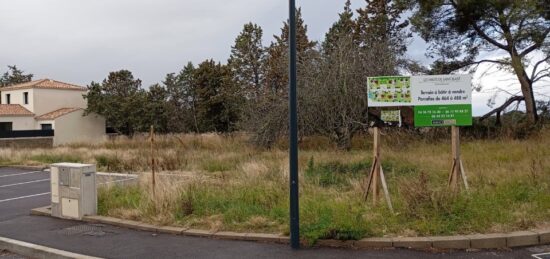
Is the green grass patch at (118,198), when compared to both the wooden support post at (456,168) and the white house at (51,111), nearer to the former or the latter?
the wooden support post at (456,168)

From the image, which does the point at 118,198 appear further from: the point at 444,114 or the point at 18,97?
the point at 18,97

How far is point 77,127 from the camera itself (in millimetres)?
56250

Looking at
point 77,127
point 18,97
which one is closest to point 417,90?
point 77,127

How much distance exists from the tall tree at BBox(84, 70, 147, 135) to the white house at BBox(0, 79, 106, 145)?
69.0 inches

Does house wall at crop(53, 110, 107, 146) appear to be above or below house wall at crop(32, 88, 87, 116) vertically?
below

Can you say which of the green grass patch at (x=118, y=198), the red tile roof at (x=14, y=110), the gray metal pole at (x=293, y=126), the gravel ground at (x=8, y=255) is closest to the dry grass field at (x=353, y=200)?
the green grass patch at (x=118, y=198)

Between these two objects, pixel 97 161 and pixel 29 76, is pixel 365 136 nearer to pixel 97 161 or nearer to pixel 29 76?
pixel 97 161

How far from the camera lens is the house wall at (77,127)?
2142 inches

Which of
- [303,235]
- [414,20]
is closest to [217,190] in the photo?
[303,235]

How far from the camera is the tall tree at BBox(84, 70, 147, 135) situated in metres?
53.9

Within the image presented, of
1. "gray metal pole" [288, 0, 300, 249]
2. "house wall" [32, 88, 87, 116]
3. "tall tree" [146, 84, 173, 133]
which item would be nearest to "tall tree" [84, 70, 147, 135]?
"tall tree" [146, 84, 173, 133]

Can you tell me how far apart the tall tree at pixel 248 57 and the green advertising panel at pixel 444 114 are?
125 feet

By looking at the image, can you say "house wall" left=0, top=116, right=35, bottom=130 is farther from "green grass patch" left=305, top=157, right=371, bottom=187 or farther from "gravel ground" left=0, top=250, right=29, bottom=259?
"gravel ground" left=0, top=250, right=29, bottom=259

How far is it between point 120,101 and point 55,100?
871 centimetres
